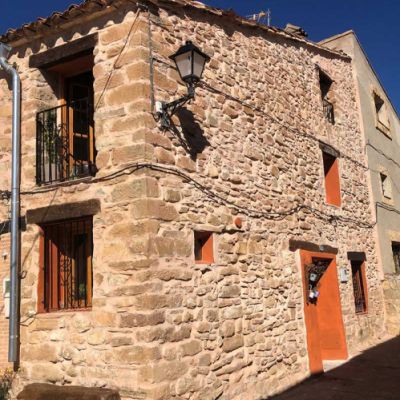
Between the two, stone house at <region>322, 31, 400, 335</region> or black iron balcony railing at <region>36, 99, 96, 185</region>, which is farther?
stone house at <region>322, 31, 400, 335</region>

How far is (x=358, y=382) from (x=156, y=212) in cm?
458

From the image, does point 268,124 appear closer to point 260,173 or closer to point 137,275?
point 260,173

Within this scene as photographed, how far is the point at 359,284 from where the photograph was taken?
11.5 metres

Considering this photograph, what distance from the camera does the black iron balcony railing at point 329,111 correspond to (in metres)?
11.6

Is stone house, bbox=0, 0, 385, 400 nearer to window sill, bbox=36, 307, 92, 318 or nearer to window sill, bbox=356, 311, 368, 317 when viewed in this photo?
window sill, bbox=36, 307, 92, 318

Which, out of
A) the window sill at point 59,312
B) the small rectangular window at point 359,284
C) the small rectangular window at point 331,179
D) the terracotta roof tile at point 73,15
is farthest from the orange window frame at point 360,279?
the window sill at point 59,312

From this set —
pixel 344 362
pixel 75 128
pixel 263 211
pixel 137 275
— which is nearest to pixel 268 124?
pixel 263 211

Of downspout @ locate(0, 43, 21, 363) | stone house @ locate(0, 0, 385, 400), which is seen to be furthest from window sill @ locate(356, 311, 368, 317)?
downspout @ locate(0, 43, 21, 363)

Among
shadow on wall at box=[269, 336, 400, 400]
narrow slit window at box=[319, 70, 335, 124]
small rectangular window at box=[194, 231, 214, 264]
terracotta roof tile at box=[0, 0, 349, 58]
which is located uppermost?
narrow slit window at box=[319, 70, 335, 124]

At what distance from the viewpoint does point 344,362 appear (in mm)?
9555

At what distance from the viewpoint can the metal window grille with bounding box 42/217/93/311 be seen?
659 cm

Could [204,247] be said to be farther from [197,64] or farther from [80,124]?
[80,124]

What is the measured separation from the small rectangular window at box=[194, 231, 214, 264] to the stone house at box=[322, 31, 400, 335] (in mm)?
7170

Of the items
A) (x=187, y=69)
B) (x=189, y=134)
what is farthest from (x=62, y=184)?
(x=187, y=69)
